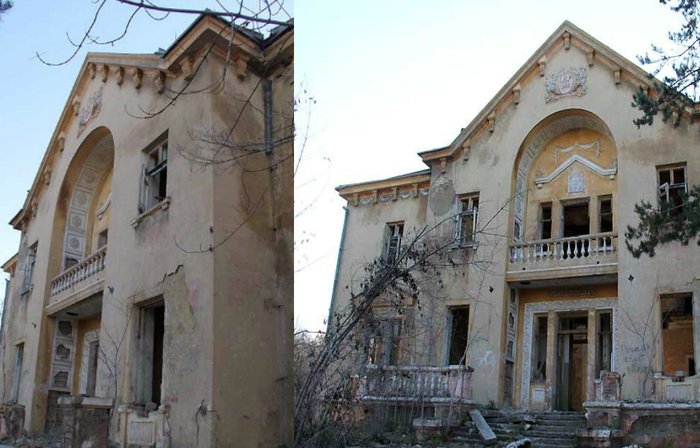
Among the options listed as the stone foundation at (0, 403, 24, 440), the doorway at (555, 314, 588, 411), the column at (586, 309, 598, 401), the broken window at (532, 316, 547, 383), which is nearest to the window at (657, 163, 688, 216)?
the column at (586, 309, 598, 401)

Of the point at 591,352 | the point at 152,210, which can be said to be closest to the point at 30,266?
the point at 152,210

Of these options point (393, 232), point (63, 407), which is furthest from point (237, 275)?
point (393, 232)

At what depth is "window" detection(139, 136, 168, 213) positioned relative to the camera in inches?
224

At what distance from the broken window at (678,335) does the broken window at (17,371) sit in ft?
17.4

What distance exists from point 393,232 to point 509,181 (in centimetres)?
181

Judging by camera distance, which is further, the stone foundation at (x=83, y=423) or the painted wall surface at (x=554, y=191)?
the painted wall surface at (x=554, y=191)

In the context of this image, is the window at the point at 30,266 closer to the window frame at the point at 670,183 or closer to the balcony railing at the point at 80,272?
the balcony railing at the point at 80,272

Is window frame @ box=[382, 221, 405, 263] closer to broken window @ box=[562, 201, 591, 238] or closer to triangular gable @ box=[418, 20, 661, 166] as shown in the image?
triangular gable @ box=[418, 20, 661, 166]

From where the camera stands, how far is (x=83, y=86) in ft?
20.0

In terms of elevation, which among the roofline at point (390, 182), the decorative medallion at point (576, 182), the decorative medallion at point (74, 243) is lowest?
the decorative medallion at point (74, 243)

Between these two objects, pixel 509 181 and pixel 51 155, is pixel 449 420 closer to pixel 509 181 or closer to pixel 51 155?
pixel 509 181

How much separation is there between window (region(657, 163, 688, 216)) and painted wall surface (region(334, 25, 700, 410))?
8cm

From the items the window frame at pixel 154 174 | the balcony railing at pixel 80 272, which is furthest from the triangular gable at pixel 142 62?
the balcony railing at pixel 80 272

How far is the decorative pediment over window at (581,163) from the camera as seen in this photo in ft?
24.1
